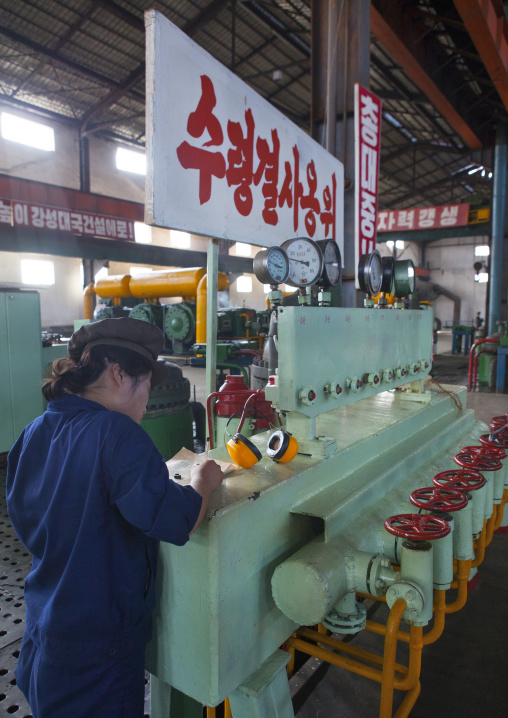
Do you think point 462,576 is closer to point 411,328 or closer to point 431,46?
point 411,328

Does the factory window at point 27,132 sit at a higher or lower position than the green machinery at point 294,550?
higher

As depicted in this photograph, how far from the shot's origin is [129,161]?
41.8 ft

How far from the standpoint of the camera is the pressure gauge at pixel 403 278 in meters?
2.30

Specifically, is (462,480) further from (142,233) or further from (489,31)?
(142,233)

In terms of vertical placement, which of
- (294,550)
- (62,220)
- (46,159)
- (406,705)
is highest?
(46,159)

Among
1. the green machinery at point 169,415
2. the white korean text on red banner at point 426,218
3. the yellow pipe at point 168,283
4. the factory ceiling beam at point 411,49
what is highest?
the factory ceiling beam at point 411,49

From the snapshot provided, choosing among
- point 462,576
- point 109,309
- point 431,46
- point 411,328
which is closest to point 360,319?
point 411,328

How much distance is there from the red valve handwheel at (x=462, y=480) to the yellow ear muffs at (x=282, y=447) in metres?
0.56

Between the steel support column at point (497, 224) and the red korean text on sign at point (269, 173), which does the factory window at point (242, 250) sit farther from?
the red korean text on sign at point (269, 173)

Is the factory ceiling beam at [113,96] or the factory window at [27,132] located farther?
the factory window at [27,132]

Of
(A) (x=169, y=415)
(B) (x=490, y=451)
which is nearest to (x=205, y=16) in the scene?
(A) (x=169, y=415)

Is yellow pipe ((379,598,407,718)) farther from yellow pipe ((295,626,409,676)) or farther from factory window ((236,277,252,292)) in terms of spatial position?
factory window ((236,277,252,292))

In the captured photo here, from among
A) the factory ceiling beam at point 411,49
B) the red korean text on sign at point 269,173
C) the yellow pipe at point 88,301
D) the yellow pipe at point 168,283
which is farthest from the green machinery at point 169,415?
the factory ceiling beam at point 411,49

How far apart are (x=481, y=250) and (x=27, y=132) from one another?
19.2m
